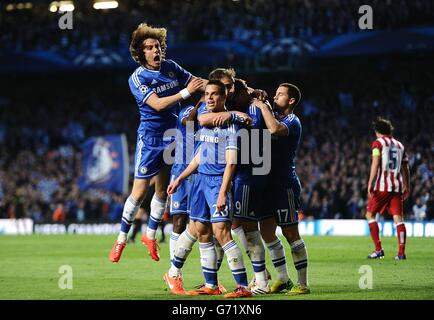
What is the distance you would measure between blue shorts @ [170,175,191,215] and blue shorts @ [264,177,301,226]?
1.20 m

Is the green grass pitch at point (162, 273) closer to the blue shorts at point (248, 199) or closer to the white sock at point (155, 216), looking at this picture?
the white sock at point (155, 216)

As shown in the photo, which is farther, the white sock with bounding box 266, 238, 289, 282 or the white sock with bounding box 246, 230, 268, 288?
the white sock with bounding box 266, 238, 289, 282

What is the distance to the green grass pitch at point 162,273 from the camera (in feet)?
31.9

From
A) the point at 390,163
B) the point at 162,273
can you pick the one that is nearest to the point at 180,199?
the point at 162,273

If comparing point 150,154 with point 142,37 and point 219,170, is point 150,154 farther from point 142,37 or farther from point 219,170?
point 219,170

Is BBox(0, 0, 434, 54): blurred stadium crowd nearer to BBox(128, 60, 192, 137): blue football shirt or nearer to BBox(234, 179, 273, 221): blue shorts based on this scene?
BBox(128, 60, 192, 137): blue football shirt

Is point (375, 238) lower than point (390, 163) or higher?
lower

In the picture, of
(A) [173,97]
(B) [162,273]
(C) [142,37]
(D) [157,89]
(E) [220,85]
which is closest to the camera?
(E) [220,85]

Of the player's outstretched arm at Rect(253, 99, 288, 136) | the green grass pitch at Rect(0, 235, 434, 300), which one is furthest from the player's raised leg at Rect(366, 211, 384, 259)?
the player's outstretched arm at Rect(253, 99, 288, 136)

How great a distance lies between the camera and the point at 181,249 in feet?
32.3

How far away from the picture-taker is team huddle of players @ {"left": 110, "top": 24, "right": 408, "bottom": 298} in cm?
909

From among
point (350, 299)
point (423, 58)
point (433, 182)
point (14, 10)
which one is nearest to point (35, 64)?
point (14, 10)

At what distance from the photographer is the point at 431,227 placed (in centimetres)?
2158

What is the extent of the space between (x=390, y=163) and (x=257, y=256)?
Result: 5722 millimetres
